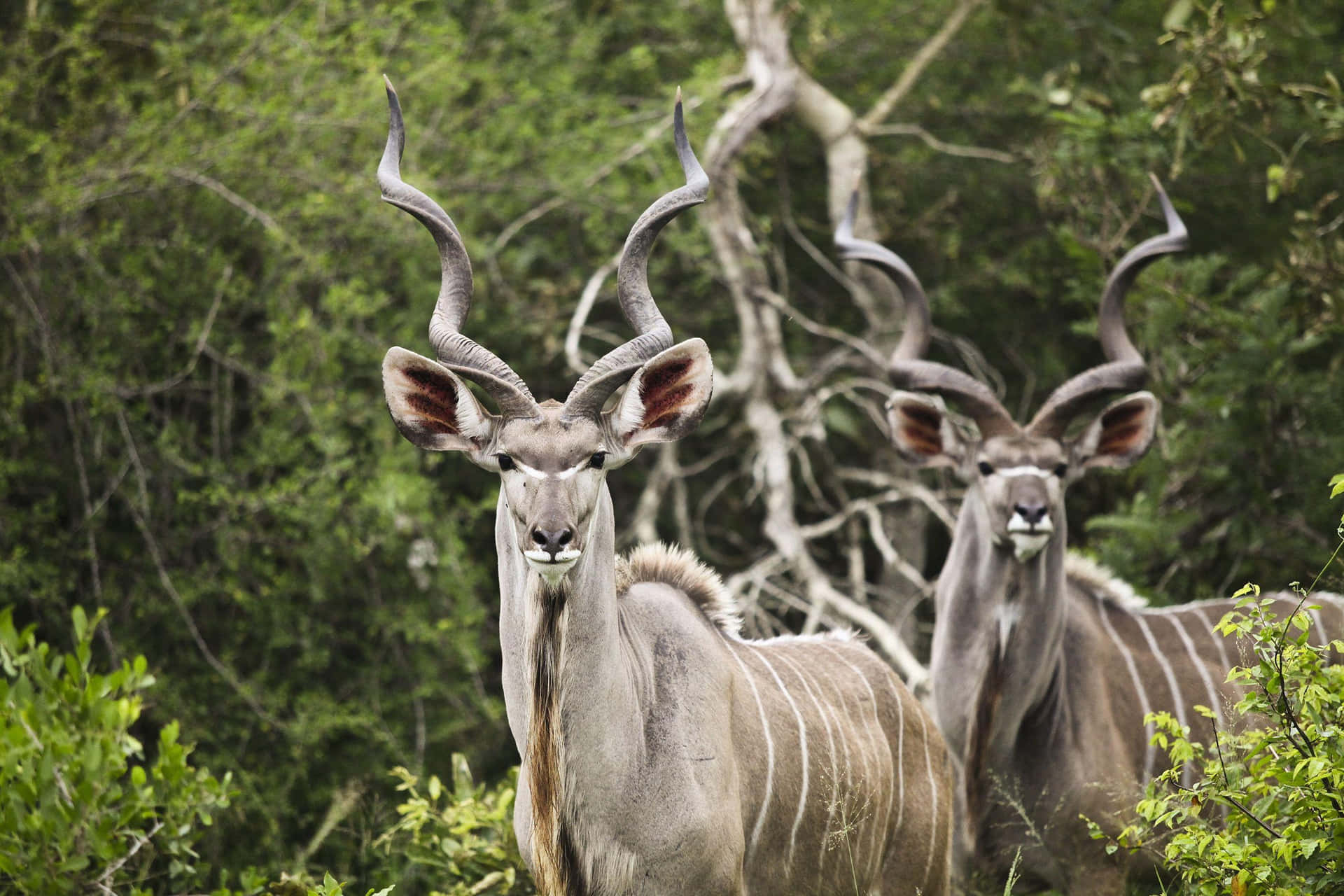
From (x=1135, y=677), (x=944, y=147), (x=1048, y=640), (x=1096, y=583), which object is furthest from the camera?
(x=944, y=147)

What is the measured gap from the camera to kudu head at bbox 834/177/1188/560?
412cm

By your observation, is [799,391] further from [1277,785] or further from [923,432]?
[1277,785]

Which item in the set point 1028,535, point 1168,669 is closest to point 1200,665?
point 1168,669

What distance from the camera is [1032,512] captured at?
4.00 metres

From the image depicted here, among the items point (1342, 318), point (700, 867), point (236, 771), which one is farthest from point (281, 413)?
point (1342, 318)

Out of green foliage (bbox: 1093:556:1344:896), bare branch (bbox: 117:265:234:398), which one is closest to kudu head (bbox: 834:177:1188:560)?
green foliage (bbox: 1093:556:1344:896)

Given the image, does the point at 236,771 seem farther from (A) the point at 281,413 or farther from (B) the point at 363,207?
(B) the point at 363,207

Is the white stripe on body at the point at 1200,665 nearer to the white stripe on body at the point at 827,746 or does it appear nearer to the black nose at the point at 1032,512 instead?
the black nose at the point at 1032,512

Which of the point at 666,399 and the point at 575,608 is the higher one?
the point at 666,399

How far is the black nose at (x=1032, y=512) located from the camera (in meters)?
3.99

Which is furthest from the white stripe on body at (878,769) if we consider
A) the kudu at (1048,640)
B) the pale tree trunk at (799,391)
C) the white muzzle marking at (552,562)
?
the pale tree trunk at (799,391)

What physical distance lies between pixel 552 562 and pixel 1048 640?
2.00 metres

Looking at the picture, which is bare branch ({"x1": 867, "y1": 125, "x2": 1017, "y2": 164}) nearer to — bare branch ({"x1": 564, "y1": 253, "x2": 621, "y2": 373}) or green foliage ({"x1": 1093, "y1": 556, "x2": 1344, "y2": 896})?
bare branch ({"x1": 564, "y1": 253, "x2": 621, "y2": 373})

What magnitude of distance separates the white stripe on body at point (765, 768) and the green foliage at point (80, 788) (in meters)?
1.50
